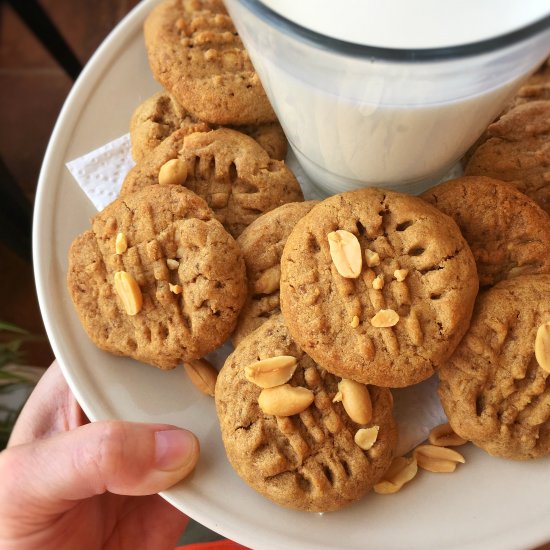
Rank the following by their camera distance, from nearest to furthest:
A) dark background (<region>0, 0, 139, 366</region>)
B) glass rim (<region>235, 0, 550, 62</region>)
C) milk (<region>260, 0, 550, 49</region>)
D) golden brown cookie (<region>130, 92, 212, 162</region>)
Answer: glass rim (<region>235, 0, 550, 62</region>)
milk (<region>260, 0, 550, 49</region>)
golden brown cookie (<region>130, 92, 212, 162</region>)
dark background (<region>0, 0, 139, 366</region>)

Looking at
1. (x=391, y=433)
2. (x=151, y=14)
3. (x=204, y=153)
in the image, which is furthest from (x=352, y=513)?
(x=151, y=14)

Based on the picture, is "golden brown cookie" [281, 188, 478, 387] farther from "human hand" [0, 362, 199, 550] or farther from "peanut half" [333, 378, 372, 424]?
"human hand" [0, 362, 199, 550]

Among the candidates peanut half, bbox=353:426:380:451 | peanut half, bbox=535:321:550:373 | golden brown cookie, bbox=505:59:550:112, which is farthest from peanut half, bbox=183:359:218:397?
golden brown cookie, bbox=505:59:550:112

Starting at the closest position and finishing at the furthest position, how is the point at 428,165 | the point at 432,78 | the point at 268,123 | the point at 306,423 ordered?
the point at 432,78 < the point at 306,423 < the point at 428,165 < the point at 268,123

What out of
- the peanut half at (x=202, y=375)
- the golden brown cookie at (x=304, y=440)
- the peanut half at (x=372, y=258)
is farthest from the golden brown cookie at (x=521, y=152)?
the peanut half at (x=202, y=375)

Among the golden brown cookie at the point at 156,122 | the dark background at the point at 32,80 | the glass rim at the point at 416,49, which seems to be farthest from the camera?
the dark background at the point at 32,80

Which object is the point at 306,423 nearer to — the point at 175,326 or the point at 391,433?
the point at 391,433

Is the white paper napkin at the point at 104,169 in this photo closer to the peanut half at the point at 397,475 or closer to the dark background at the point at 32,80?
the peanut half at the point at 397,475
